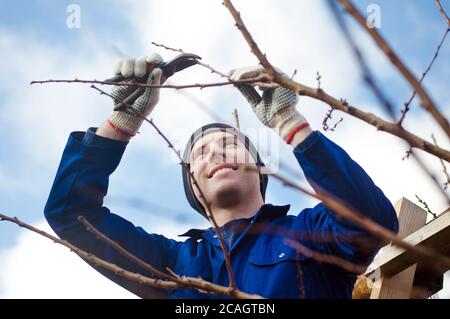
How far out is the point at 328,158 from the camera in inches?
63.6

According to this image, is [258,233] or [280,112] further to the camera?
[258,233]

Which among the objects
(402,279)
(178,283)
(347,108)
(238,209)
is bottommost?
(178,283)

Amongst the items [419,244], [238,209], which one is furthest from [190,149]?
[419,244]

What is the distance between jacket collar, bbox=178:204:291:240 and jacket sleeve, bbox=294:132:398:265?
286 millimetres

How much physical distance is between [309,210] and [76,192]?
800 mm

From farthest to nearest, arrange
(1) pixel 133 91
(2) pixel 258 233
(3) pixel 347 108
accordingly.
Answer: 1. (1) pixel 133 91
2. (2) pixel 258 233
3. (3) pixel 347 108

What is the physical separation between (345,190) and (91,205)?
0.91 meters

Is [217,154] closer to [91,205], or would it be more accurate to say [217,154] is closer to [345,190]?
[91,205]

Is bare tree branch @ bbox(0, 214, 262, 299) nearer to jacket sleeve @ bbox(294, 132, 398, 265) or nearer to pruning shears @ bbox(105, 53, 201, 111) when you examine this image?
jacket sleeve @ bbox(294, 132, 398, 265)

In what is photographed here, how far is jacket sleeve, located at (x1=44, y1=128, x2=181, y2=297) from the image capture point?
1988mm

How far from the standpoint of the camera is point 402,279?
78.9 inches

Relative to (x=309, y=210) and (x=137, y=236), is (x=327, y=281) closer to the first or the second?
(x=309, y=210)
